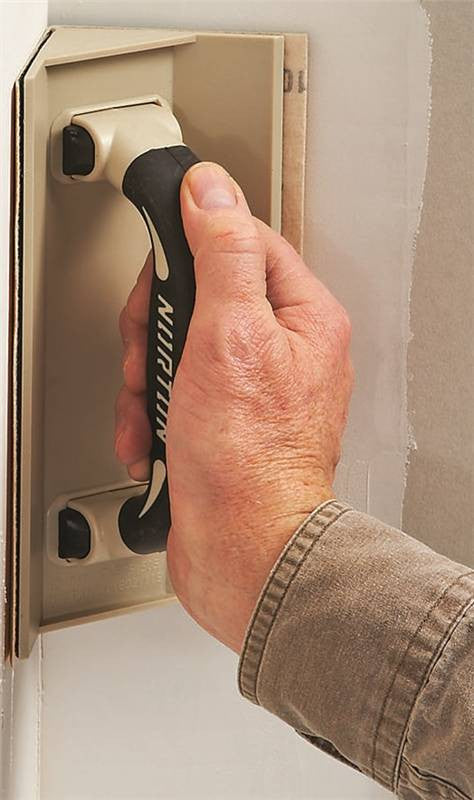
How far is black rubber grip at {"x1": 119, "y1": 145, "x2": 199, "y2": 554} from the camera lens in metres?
0.54

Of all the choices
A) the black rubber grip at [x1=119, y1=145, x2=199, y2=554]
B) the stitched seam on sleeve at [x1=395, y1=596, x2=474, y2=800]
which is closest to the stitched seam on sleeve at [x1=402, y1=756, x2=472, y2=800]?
the stitched seam on sleeve at [x1=395, y1=596, x2=474, y2=800]

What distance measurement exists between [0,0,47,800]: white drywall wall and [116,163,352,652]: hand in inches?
3.6

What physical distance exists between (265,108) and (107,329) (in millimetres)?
160

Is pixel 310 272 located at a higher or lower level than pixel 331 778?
higher

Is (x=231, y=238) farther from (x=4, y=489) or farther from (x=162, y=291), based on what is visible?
(x=4, y=489)

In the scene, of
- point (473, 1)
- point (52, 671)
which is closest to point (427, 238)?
point (473, 1)

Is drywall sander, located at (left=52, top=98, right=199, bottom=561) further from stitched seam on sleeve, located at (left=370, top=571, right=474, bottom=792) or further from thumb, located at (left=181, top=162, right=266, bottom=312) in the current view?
stitched seam on sleeve, located at (left=370, top=571, right=474, bottom=792)

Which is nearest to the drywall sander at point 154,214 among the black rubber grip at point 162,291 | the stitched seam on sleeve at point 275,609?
the black rubber grip at point 162,291

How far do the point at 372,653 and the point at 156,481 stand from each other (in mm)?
168

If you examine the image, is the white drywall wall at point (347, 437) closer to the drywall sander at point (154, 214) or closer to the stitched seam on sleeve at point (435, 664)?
the drywall sander at point (154, 214)

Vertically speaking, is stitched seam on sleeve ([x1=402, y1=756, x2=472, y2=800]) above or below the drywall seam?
below

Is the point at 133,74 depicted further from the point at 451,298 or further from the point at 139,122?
the point at 451,298

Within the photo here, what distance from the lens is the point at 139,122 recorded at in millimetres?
562

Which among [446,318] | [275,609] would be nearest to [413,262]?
[446,318]
